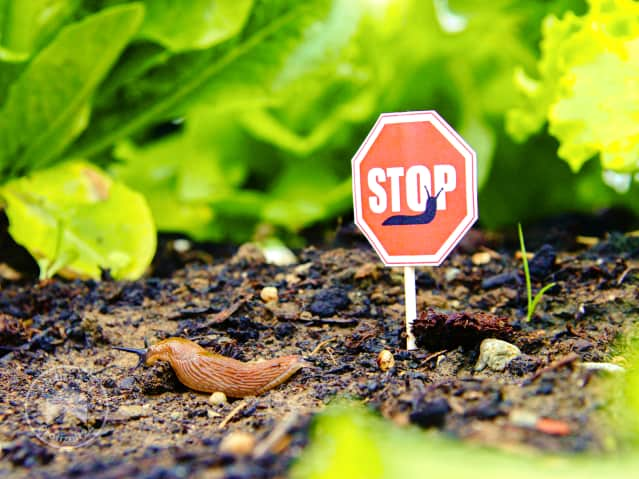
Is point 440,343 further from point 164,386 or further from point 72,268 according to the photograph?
point 72,268

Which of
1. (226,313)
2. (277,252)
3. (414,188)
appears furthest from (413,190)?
(277,252)

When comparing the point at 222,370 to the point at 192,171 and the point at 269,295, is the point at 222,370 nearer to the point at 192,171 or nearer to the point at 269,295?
the point at 269,295

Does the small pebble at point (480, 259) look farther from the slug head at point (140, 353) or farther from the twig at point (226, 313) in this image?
the slug head at point (140, 353)

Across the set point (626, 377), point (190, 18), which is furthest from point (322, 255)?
point (626, 377)

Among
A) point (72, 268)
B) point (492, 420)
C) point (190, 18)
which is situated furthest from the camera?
point (190, 18)

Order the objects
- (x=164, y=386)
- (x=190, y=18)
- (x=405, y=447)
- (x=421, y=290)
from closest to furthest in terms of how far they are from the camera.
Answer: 1. (x=405, y=447)
2. (x=164, y=386)
3. (x=421, y=290)
4. (x=190, y=18)
